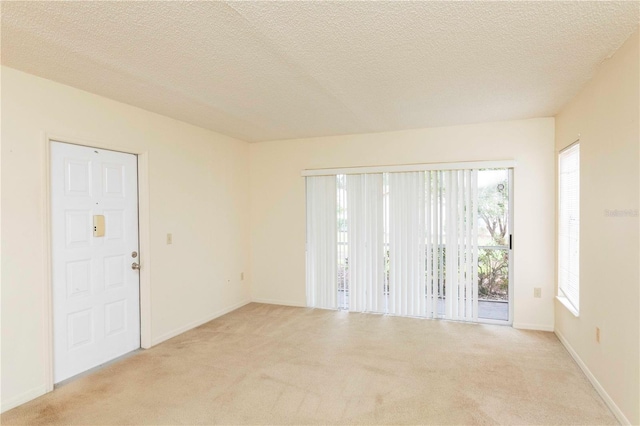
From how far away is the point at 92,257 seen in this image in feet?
9.90

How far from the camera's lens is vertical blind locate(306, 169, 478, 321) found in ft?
13.6

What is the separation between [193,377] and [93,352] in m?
0.97

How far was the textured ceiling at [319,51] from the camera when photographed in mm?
1750

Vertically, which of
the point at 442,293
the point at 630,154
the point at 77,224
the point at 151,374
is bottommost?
the point at 151,374

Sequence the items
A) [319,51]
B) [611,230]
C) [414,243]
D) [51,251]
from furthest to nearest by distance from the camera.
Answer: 1. [414,243]
2. [51,251]
3. [611,230]
4. [319,51]

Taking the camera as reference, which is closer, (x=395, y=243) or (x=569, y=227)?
(x=569, y=227)

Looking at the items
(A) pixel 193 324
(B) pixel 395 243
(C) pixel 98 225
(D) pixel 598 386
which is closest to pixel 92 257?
(C) pixel 98 225

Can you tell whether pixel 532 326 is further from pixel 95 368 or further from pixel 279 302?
pixel 95 368

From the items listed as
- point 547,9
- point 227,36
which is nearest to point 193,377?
point 227,36

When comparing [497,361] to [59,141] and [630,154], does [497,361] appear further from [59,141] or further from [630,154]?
[59,141]

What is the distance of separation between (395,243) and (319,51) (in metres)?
2.84

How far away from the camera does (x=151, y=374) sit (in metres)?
2.89

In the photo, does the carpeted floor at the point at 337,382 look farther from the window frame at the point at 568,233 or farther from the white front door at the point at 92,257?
→ the window frame at the point at 568,233

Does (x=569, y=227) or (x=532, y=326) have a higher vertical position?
(x=569, y=227)
